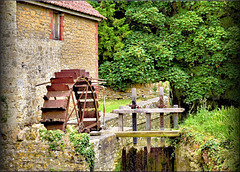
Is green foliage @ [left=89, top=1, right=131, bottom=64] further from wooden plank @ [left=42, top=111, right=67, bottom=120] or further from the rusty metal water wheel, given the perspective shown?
wooden plank @ [left=42, top=111, right=67, bottom=120]

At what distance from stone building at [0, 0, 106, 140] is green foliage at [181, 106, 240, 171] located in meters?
5.11

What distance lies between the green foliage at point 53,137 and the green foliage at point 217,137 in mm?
3663

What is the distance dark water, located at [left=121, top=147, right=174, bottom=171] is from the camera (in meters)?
9.38

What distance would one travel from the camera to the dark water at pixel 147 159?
9.38m

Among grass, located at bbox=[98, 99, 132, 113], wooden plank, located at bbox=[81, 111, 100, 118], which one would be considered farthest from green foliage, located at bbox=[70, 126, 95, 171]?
grass, located at bbox=[98, 99, 132, 113]

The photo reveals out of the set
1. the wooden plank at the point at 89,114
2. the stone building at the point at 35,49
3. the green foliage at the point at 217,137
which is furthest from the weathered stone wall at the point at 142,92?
the green foliage at the point at 217,137

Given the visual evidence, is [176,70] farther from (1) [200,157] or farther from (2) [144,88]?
(1) [200,157]

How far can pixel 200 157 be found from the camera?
7605 mm

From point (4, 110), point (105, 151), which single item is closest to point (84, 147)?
point (105, 151)

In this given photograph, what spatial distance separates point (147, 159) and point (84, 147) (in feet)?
9.54

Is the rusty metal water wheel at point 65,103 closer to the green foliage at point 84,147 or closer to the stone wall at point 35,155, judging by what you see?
the stone wall at point 35,155

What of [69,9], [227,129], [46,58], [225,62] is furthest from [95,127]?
[225,62]

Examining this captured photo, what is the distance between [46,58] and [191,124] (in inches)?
223

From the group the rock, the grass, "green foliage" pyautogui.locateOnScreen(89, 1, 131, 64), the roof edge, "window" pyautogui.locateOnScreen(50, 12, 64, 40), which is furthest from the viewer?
"green foliage" pyautogui.locateOnScreen(89, 1, 131, 64)
